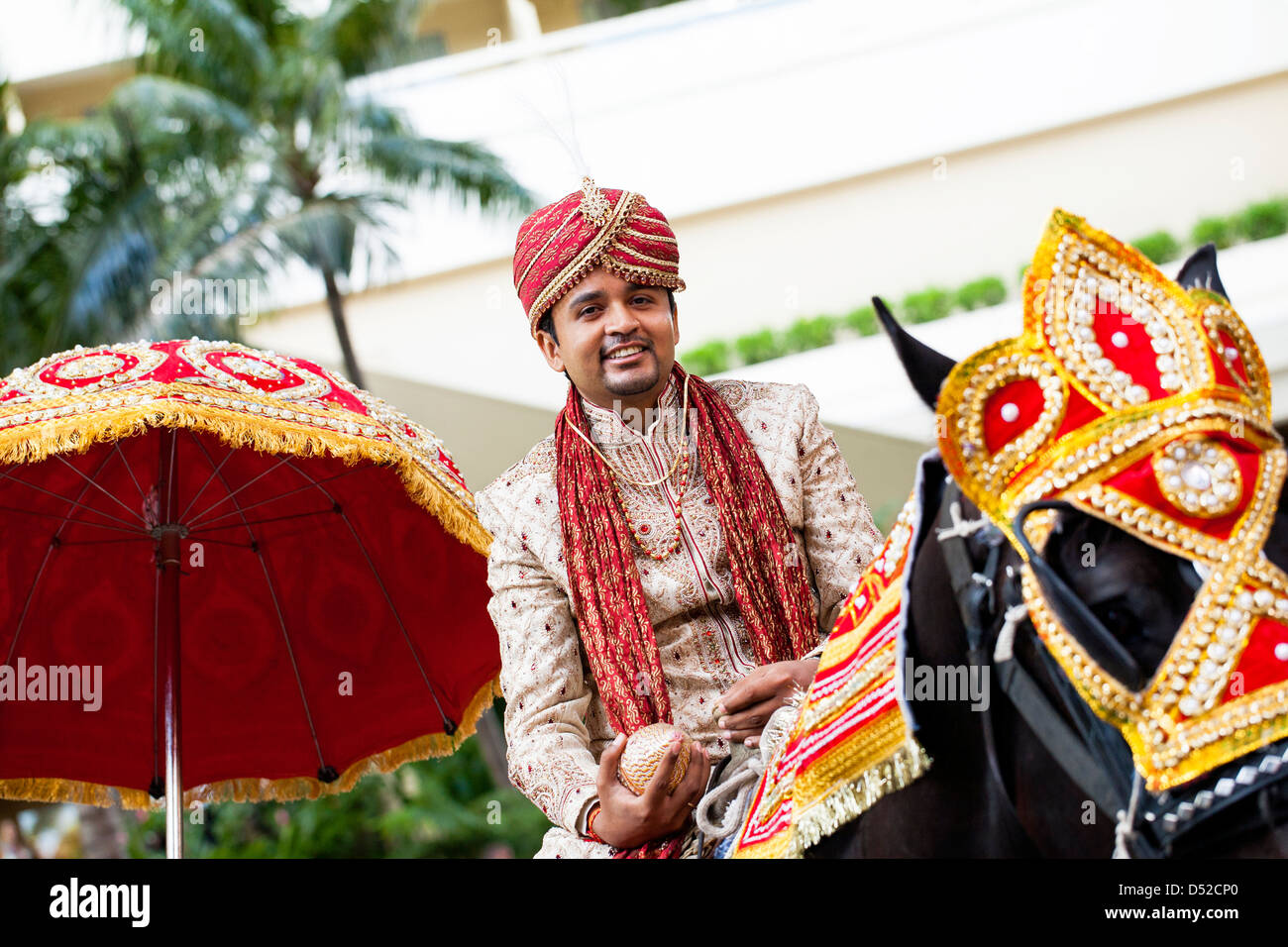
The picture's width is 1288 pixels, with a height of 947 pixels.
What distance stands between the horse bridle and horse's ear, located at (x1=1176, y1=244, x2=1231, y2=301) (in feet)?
1.38

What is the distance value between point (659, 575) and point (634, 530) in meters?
0.12

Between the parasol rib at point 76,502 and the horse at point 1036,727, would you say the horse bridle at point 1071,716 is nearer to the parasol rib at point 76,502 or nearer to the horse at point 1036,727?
the horse at point 1036,727

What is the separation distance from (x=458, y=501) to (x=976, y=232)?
11498 mm

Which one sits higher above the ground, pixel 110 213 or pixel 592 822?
pixel 110 213

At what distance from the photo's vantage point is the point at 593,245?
291 cm

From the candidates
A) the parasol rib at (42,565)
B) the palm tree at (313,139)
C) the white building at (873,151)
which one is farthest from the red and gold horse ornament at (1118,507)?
the white building at (873,151)

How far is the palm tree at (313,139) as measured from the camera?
1183 centimetres

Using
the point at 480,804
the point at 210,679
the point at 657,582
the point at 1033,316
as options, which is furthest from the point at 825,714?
the point at 480,804

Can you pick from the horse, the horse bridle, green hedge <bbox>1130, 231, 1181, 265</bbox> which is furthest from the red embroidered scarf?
green hedge <bbox>1130, 231, 1181, 265</bbox>

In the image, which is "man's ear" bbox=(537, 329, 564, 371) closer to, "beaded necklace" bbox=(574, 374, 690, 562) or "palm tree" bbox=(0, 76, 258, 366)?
"beaded necklace" bbox=(574, 374, 690, 562)

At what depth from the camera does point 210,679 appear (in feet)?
14.1

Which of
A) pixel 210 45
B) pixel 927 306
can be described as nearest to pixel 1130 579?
pixel 927 306

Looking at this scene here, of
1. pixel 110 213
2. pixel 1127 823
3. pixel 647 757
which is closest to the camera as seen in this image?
pixel 1127 823

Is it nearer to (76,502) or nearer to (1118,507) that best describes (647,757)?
(1118,507)
